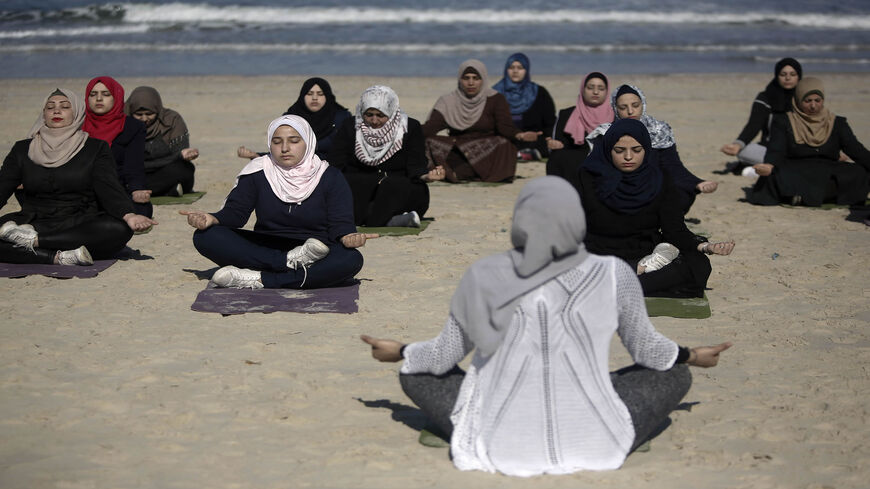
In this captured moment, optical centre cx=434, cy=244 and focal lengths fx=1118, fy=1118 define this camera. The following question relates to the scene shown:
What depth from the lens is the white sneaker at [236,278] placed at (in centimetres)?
680

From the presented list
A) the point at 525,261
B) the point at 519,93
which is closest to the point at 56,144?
the point at 525,261

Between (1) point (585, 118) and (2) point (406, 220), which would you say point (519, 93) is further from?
(2) point (406, 220)

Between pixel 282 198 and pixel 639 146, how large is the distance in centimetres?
218

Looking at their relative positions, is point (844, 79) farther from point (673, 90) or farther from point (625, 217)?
point (625, 217)

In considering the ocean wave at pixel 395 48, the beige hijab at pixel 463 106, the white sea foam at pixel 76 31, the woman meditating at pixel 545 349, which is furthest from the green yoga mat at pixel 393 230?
the white sea foam at pixel 76 31

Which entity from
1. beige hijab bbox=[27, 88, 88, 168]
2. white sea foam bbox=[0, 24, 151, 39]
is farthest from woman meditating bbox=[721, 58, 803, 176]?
white sea foam bbox=[0, 24, 151, 39]

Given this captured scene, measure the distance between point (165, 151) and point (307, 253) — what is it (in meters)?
3.97

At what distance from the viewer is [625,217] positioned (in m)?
Answer: 6.49

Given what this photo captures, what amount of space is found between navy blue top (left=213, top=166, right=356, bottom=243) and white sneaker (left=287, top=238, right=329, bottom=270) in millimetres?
145

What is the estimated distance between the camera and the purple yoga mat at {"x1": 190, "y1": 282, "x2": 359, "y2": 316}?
6.45 m

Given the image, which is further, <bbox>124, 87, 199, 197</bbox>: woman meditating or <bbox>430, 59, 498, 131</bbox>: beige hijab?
<bbox>430, 59, 498, 131</bbox>: beige hijab

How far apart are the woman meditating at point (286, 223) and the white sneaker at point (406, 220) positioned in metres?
2.08

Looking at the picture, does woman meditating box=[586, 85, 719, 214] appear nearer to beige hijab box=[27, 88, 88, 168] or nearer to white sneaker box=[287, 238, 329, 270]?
white sneaker box=[287, 238, 329, 270]

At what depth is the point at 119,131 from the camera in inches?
343
